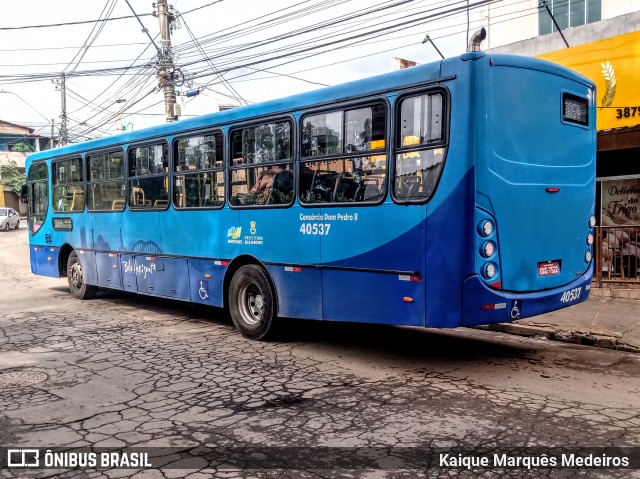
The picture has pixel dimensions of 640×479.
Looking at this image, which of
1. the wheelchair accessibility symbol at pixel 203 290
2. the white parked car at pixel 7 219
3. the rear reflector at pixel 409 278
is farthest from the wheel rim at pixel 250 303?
the white parked car at pixel 7 219

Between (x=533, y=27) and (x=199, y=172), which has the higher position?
(x=533, y=27)

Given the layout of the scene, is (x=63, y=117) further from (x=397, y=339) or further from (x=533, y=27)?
(x=397, y=339)

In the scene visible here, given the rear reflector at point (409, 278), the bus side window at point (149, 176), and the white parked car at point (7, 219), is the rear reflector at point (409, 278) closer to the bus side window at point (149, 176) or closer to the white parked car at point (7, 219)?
the bus side window at point (149, 176)

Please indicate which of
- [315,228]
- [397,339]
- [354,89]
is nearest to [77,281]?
[315,228]

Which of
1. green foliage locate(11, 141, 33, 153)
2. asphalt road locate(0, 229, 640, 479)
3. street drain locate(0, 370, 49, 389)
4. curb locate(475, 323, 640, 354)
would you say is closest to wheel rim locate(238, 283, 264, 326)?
asphalt road locate(0, 229, 640, 479)

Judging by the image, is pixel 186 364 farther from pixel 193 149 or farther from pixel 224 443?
pixel 193 149

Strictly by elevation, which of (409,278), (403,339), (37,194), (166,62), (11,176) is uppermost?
(166,62)

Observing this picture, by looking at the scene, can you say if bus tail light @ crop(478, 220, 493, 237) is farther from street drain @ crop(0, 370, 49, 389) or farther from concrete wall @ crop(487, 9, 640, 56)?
concrete wall @ crop(487, 9, 640, 56)

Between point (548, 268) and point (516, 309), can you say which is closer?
point (516, 309)

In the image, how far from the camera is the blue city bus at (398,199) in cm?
552

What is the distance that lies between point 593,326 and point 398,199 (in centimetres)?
432

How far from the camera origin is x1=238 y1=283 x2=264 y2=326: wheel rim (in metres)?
7.82

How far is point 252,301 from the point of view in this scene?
313 inches

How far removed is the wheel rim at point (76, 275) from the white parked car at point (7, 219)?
28733 millimetres
